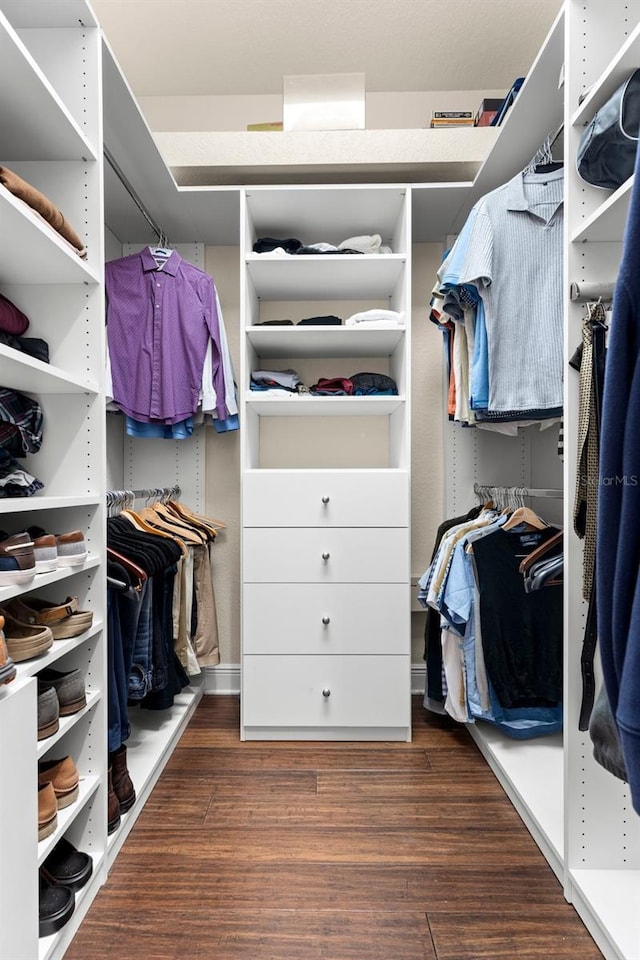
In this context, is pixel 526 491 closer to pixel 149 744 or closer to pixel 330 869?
pixel 330 869

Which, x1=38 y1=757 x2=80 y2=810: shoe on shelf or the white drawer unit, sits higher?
x1=38 y1=757 x2=80 y2=810: shoe on shelf

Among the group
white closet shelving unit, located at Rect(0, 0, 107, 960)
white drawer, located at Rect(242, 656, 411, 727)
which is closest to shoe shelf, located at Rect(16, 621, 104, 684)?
white closet shelving unit, located at Rect(0, 0, 107, 960)

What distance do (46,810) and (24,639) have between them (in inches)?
13.9

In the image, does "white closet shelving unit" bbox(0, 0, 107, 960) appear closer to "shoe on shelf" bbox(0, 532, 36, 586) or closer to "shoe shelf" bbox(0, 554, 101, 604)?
"shoe shelf" bbox(0, 554, 101, 604)

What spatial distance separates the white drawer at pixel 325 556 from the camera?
2234 millimetres

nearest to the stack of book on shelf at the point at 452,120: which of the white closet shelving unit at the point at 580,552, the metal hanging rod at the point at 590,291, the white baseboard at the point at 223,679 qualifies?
the white closet shelving unit at the point at 580,552

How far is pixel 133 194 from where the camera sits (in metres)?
2.21

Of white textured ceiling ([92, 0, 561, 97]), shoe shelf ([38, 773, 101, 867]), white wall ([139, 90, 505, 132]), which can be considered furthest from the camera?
white wall ([139, 90, 505, 132])

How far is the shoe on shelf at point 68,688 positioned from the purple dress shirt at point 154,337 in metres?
1.24

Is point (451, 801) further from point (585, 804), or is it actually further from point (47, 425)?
point (47, 425)

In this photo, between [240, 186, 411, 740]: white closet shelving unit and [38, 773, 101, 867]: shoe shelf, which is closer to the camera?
[38, 773, 101, 867]: shoe shelf

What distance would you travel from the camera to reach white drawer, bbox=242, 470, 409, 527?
223 cm

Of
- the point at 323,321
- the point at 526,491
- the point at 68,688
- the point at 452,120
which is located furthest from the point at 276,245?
the point at 68,688

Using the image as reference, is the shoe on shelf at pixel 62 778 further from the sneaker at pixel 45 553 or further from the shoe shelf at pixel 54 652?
the sneaker at pixel 45 553
